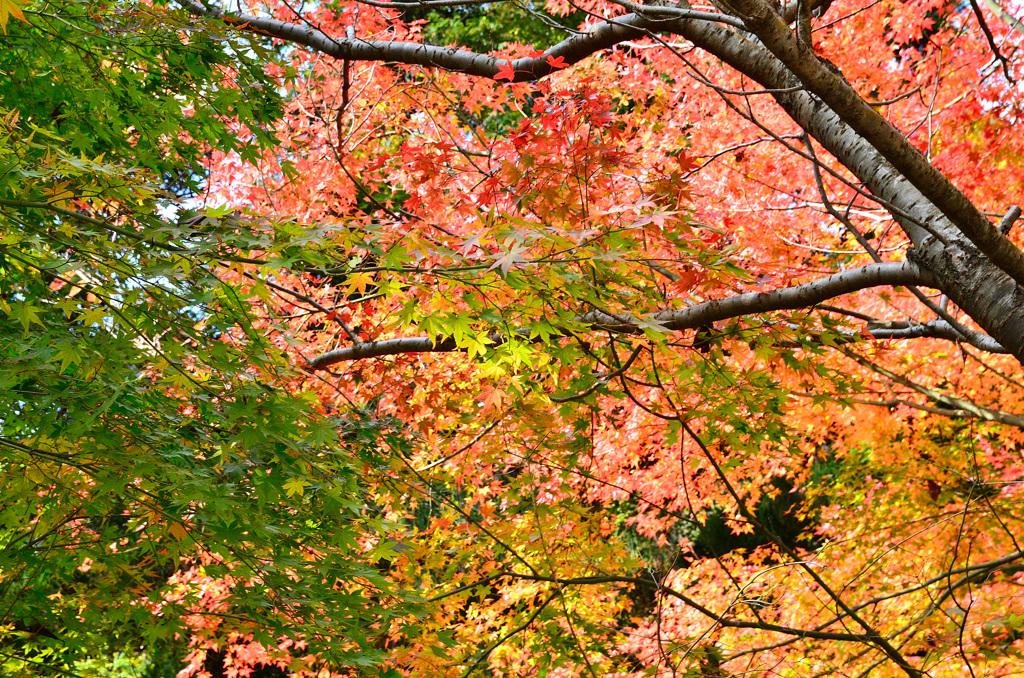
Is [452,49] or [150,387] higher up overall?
[452,49]

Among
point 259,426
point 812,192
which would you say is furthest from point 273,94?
point 812,192

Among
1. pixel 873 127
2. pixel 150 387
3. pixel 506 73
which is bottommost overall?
pixel 873 127

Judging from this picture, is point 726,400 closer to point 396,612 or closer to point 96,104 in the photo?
point 396,612

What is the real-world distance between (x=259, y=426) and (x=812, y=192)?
15.5ft

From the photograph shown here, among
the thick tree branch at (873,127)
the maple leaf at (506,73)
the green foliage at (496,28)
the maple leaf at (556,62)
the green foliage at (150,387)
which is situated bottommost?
the thick tree branch at (873,127)

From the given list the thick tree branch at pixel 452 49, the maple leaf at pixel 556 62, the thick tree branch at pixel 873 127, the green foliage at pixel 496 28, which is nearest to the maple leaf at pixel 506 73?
the thick tree branch at pixel 452 49

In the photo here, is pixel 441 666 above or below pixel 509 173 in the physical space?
below

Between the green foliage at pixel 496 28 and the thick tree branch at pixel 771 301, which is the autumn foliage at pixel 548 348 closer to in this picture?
the thick tree branch at pixel 771 301

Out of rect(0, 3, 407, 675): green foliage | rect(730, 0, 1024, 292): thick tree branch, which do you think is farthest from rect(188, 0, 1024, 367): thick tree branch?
rect(0, 3, 407, 675): green foliage

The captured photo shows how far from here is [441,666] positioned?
3285mm

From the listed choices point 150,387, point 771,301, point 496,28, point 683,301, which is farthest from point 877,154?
point 496,28

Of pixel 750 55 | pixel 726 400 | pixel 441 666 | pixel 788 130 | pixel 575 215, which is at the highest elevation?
pixel 788 130

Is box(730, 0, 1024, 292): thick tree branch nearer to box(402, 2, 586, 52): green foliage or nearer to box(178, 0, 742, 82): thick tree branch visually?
box(178, 0, 742, 82): thick tree branch

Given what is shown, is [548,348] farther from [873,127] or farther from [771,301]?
[873,127]
